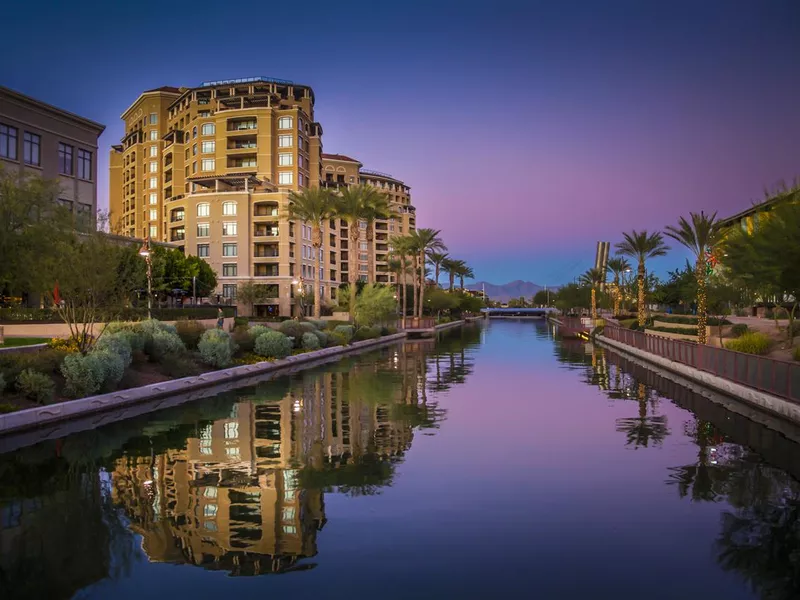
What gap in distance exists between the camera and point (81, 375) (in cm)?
1906

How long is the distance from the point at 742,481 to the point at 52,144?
50.1m

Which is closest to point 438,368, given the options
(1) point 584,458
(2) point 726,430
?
(2) point 726,430

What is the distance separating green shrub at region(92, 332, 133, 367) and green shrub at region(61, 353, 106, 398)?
78.5 inches

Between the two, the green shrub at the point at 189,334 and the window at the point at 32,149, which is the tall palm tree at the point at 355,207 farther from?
the green shrub at the point at 189,334

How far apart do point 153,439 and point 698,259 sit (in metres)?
34.4

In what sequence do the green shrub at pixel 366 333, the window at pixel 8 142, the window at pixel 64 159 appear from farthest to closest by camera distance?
the green shrub at pixel 366 333, the window at pixel 64 159, the window at pixel 8 142

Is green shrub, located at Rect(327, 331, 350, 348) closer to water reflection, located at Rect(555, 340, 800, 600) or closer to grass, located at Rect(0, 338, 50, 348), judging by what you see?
grass, located at Rect(0, 338, 50, 348)

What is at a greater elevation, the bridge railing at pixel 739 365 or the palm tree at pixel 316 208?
the palm tree at pixel 316 208

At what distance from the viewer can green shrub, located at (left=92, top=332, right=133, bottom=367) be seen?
71.9 feet

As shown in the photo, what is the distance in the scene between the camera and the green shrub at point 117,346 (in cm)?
2191

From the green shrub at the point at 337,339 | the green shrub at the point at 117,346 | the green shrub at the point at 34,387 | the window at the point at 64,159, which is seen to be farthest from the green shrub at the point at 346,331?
the green shrub at the point at 34,387

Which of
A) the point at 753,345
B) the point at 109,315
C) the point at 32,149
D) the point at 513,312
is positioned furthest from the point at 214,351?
the point at 513,312

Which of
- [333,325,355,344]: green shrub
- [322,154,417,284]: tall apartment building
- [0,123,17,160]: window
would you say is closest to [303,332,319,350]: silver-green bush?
[333,325,355,344]: green shrub

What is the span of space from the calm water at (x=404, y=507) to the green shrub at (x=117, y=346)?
183 inches
